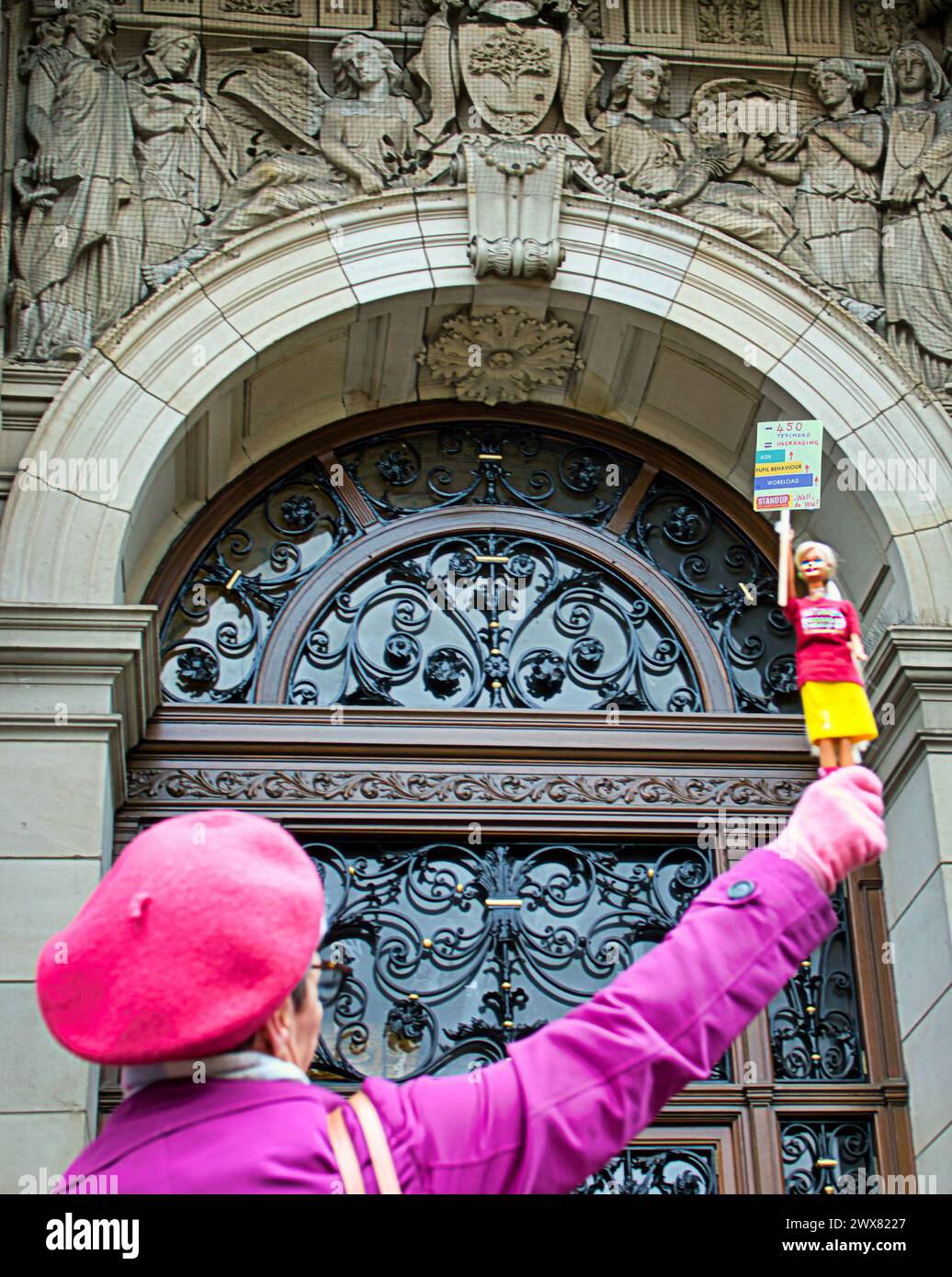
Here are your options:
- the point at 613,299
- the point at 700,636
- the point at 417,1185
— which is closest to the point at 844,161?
the point at 613,299

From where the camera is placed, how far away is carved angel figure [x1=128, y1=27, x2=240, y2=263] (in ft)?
27.2

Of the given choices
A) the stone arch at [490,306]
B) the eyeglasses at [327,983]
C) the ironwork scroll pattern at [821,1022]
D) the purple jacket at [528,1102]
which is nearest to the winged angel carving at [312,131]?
the stone arch at [490,306]

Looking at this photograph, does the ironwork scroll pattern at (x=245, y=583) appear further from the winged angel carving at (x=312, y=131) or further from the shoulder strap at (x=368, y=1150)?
the shoulder strap at (x=368, y=1150)

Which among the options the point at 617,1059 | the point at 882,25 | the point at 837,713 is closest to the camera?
the point at 617,1059

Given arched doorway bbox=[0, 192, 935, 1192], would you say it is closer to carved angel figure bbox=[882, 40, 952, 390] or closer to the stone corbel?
the stone corbel

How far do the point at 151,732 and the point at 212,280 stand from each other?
85.3 inches

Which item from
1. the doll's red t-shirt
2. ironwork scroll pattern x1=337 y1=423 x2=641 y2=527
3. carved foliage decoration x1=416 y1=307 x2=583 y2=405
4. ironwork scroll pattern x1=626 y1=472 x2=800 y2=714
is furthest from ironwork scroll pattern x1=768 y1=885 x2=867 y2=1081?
the doll's red t-shirt

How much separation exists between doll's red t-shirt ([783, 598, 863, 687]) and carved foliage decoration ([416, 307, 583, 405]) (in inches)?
187

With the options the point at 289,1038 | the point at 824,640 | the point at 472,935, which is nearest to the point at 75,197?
the point at 472,935

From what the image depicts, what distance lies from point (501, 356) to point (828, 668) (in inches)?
201

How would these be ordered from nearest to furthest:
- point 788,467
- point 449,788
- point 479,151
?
1. point 788,467
2. point 449,788
3. point 479,151

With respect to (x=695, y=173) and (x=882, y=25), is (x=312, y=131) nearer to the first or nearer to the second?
(x=695, y=173)

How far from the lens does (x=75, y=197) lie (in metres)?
8.23

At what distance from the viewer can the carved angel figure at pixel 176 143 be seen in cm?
830
